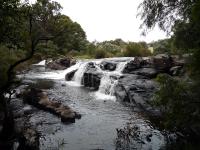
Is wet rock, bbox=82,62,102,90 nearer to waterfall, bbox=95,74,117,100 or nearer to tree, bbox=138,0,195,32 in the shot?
waterfall, bbox=95,74,117,100

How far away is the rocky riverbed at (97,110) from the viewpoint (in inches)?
552

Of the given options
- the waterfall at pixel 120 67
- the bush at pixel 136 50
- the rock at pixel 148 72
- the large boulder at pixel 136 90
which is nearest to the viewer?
the large boulder at pixel 136 90

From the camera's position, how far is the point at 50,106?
65.5 ft

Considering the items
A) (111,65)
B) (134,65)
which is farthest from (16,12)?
(111,65)

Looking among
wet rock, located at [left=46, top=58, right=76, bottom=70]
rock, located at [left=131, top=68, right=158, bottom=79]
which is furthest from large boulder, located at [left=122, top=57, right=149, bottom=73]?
wet rock, located at [left=46, top=58, right=76, bottom=70]

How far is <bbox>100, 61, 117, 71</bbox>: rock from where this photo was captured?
34.1 meters

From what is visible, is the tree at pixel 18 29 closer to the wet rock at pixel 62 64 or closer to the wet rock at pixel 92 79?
the wet rock at pixel 92 79

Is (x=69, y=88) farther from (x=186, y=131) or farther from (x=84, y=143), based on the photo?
(x=186, y=131)

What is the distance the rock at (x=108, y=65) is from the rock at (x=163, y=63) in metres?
6.53

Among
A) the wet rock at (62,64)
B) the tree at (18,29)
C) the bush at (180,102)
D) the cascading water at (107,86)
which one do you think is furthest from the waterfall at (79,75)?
the bush at (180,102)

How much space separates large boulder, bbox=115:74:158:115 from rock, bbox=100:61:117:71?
6053 millimetres

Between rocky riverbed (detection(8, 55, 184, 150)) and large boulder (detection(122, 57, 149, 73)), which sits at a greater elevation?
large boulder (detection(122, 57, 149, 73))

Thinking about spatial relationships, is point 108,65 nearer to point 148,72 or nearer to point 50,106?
point 148,72

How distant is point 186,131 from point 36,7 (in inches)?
319
